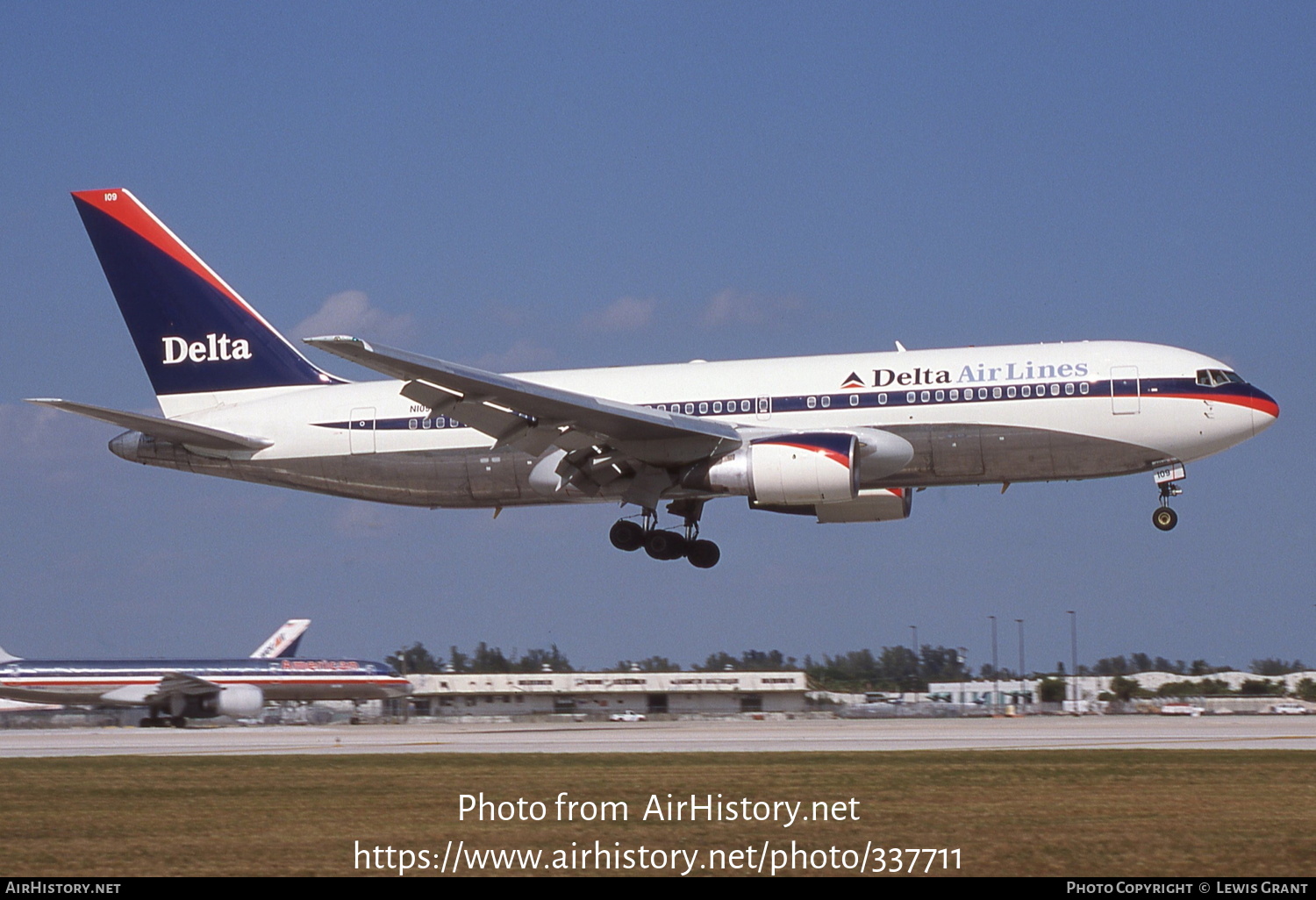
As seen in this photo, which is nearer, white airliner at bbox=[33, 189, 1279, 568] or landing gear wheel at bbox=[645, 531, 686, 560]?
white airliner at bbox=[33, 189, 1279, 568]

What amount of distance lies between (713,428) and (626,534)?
4909 mm

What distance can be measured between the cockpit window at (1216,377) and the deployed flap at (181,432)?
70.8 ft

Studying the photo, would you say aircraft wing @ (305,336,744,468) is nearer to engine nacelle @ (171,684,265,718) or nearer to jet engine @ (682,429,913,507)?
jet engine @ (682,429,913,507)

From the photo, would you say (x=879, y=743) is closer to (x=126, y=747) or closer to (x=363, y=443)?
(x=363, y=443)

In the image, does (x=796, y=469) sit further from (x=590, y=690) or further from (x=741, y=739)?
(x=590, y=690)

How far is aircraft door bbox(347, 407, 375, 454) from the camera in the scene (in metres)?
34.6

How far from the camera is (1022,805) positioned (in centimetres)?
1714

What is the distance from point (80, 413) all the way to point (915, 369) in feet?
59.0

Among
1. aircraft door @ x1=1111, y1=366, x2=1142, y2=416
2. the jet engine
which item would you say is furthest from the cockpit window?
the jet engine

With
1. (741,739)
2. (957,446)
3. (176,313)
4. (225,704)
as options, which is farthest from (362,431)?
(225,704)

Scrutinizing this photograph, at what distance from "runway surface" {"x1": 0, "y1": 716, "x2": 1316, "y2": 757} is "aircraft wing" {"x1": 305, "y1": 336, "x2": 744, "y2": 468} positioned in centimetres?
636

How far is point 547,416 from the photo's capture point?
30.9 metres

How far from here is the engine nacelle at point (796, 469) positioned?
29.8m
